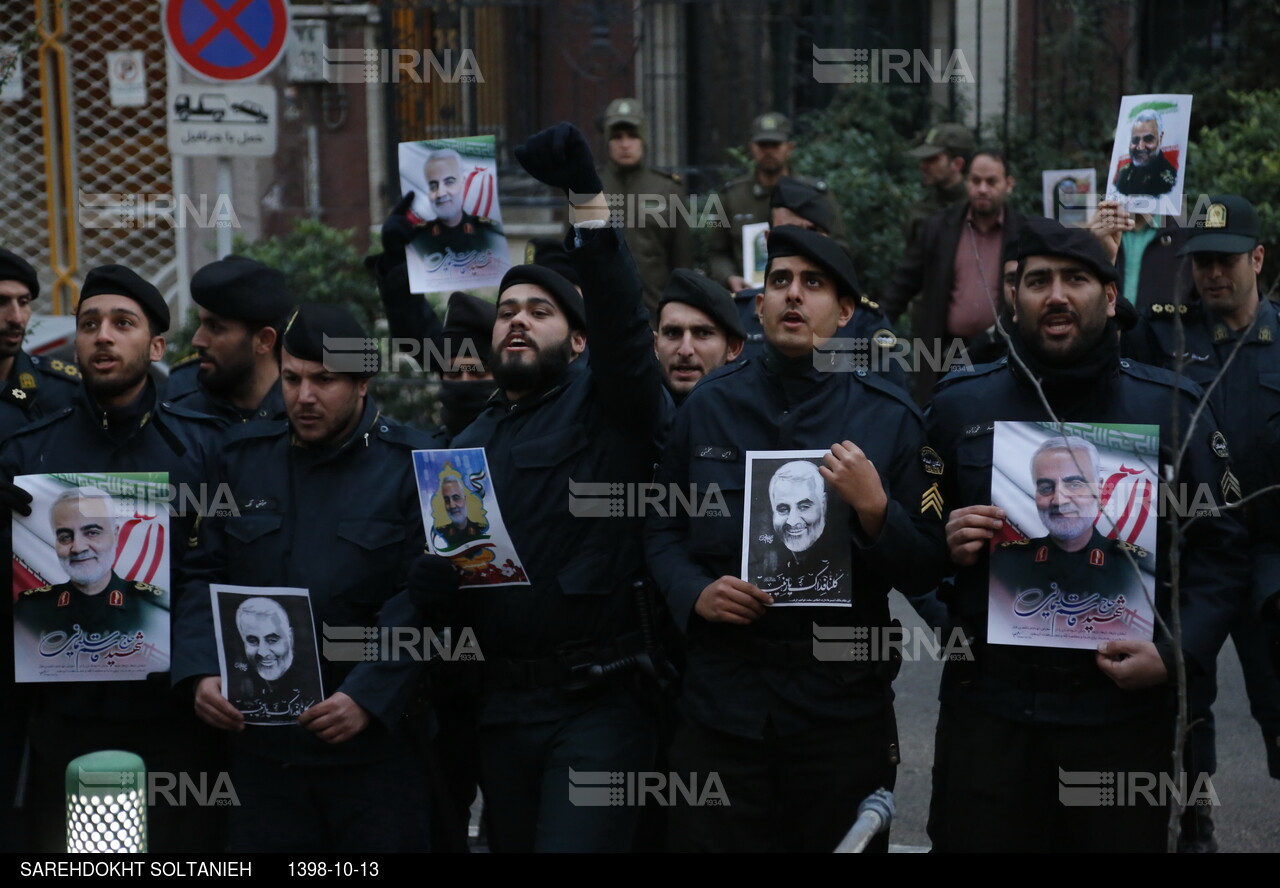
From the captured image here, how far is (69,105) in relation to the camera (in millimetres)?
13750

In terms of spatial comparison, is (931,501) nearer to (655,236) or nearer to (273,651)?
(273,651)

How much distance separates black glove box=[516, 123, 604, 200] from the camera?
423cm

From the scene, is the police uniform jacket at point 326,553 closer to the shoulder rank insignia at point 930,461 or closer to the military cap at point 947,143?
the shoulder rank insignia at point 930,461

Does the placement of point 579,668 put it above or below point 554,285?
below

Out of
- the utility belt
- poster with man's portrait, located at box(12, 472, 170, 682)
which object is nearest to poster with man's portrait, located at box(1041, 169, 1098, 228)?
the utility belt

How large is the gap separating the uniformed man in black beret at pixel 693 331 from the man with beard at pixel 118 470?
1552mm

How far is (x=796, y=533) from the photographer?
165 inches

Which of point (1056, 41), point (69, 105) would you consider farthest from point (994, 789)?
point (69, 105)

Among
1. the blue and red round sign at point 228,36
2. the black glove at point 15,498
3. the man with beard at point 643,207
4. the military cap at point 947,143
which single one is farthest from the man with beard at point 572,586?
the military cap at point 947,143

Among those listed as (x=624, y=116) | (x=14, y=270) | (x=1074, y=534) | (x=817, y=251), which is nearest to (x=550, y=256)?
(x=817, y=251)

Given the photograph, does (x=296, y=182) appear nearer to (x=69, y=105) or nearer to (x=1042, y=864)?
(x=69, y=105)

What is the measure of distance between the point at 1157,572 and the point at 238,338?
123 inches

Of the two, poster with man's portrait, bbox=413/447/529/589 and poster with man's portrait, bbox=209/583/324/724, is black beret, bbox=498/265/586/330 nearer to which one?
poster with man's portrait, bbox=413/447/529/589

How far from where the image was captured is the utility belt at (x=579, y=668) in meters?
4.45
